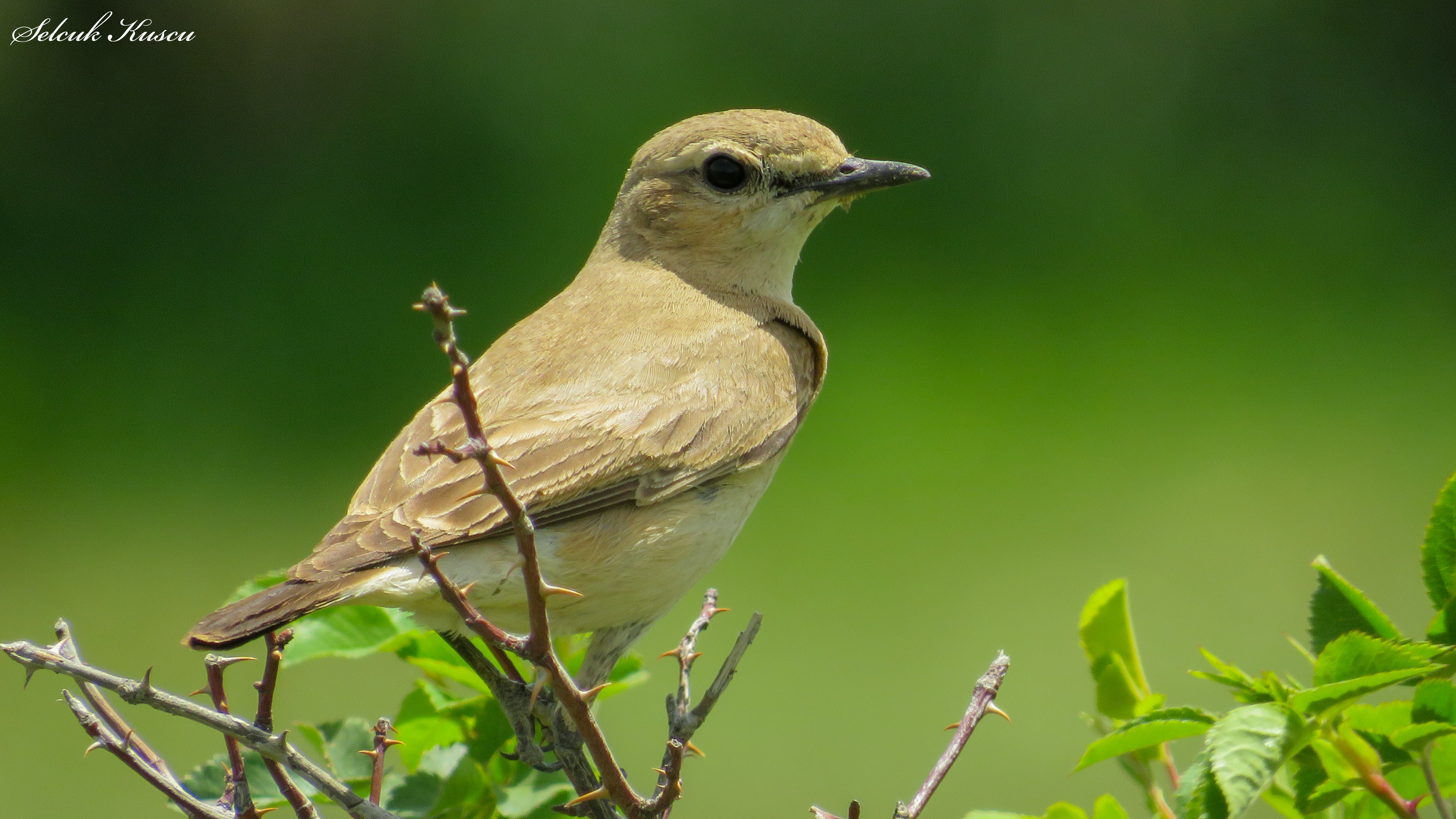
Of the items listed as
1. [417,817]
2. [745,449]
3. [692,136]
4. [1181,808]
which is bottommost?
[417,817]

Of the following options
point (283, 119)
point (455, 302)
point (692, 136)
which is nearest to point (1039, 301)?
point (455, 302)

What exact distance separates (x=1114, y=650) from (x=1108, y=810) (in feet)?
0.98

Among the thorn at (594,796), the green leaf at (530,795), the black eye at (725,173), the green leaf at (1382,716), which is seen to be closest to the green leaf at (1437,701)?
the green leaf at (1382,716)

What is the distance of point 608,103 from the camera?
8.16 m

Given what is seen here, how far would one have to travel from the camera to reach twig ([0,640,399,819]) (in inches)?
62.2

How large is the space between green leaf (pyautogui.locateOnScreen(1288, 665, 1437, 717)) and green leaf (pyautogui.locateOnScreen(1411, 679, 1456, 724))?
0.06m

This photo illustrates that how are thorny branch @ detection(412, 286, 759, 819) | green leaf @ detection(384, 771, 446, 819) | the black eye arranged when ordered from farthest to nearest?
the black eye, green leaf @ detection(384, 771, 446, 819), thorny branch @ detection(412, 286, 759, 819)

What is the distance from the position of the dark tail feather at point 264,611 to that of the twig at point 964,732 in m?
0.85

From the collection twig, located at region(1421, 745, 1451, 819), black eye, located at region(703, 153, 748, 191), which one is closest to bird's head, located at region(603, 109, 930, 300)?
black eye, located at region(703, 153, 748, 191)

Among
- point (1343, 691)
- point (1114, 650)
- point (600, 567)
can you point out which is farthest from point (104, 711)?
point (1343, 691)

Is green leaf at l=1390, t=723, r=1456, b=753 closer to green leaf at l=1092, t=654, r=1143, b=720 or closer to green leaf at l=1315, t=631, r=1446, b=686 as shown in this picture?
green leaf at l=1315, t=631, r=1446, b=686

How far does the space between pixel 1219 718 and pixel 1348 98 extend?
8514 mm

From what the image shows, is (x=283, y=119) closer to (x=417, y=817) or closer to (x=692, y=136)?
(x=692, y=136)

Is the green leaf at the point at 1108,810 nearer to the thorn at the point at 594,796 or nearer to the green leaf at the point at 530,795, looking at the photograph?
the thorn at the point at 594,796
